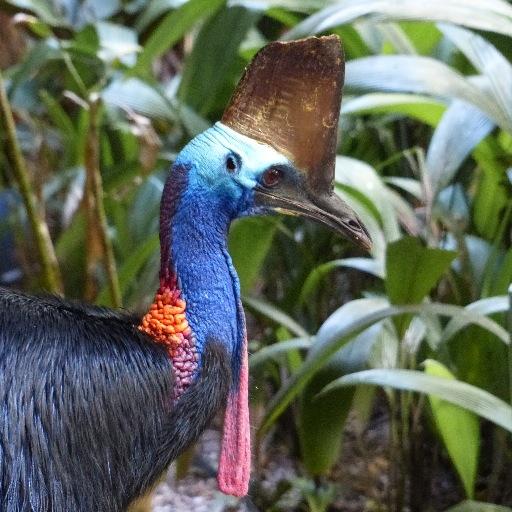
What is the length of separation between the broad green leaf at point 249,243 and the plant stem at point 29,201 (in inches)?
9.9

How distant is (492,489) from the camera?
138 centimetres

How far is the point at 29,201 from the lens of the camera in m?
1.34

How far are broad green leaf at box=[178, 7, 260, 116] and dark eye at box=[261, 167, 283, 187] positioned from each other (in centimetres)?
71

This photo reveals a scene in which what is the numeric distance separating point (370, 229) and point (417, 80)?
20 centimetres

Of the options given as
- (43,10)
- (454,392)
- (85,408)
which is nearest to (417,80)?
(454,392)

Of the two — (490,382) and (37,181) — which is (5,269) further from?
(490,382)

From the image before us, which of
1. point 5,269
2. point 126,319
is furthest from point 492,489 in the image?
point 5,269

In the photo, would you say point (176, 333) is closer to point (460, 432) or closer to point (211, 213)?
point (211, 213)

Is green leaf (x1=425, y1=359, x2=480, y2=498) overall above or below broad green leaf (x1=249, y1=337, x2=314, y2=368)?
below

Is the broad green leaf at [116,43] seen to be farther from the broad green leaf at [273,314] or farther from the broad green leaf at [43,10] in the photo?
the broad green leaf at [273,314]

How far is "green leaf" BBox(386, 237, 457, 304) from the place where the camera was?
1.16 metres

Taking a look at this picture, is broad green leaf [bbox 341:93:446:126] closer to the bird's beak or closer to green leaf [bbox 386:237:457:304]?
green leaf [bbox 386:237:457:304]

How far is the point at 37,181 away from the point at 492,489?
0.80 m

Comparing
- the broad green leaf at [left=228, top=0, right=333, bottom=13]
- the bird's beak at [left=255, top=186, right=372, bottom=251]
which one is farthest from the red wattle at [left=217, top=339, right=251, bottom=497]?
the broad green leaf at [left=228, top=0, right=333, bottom=13]
